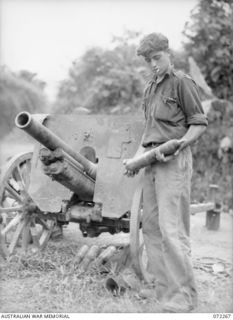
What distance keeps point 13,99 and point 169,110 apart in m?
3.91

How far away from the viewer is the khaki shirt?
138 inches

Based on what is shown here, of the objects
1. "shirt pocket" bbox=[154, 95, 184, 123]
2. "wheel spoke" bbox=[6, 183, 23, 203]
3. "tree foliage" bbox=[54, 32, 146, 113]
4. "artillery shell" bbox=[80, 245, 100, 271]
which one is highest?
"tree foliage" bbox=[54, 32, 146, 113]

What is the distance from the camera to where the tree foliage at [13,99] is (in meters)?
6.54

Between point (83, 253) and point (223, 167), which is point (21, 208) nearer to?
point (83, 253)

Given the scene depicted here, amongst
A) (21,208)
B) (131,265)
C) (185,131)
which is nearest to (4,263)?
(21,208)

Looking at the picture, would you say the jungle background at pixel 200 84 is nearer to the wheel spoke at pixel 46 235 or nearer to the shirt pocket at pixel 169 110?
the wheel spoke at pixel 46 235

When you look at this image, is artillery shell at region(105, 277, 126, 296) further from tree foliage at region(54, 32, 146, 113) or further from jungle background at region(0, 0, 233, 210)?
tree foliage at region(54, 32, 146, 113)

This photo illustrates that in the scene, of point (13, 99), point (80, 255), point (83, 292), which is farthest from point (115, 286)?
point (13, 99)

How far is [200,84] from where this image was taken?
353 inches

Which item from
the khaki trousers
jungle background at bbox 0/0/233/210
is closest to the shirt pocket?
the khaki trousers

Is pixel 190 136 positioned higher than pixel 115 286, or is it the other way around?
pixel 190 136

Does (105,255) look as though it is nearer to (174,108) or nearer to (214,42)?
(174,108)

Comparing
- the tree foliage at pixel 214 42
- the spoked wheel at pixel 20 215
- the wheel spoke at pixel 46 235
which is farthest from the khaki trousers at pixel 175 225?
the tree foliage at pixel 214 42

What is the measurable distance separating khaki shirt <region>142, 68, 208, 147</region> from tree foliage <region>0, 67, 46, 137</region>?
3240mm
